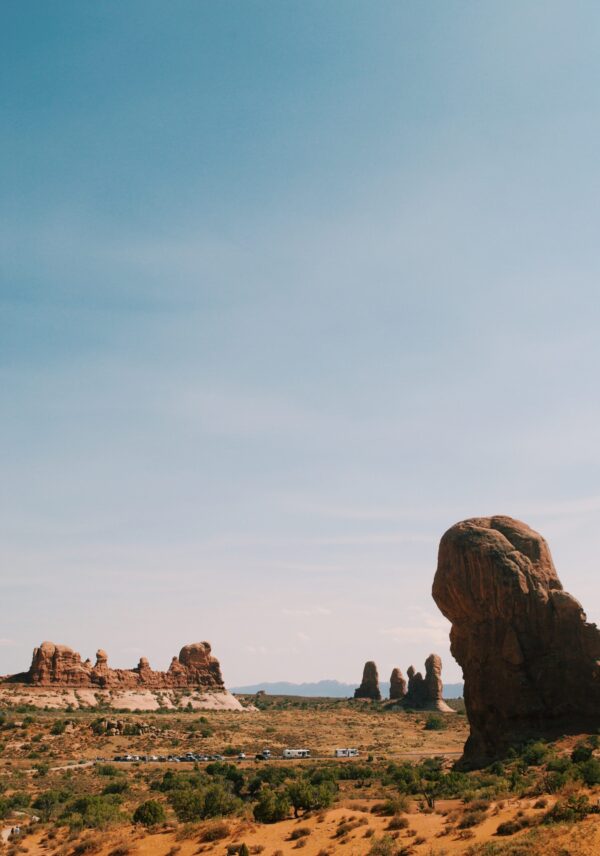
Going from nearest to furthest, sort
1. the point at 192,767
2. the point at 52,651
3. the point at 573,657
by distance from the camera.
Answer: the point at 573,657 → the point at 192,767 → the point at 52,651

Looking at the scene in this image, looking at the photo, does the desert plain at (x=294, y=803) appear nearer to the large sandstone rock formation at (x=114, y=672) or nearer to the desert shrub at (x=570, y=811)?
the desert shrub at (x=570, y=811)

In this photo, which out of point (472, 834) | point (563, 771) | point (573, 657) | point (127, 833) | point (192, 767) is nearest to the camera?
point (472, 834)

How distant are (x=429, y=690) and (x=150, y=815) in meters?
78.8

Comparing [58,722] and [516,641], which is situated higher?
[516,641]

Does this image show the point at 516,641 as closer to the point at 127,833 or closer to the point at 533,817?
the point at 533,817

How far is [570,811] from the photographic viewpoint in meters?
23.7

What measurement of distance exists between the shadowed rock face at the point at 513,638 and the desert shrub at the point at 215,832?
18941mm

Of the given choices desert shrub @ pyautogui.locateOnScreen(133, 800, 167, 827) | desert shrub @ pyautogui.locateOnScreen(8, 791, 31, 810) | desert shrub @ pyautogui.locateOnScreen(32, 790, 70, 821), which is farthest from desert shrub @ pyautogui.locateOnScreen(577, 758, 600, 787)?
desert shrub @ pyautogui.locateOnScreen(8, 791, 31, 810)

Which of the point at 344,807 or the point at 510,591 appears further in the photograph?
the point at 510,591

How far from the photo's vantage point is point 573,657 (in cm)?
4091

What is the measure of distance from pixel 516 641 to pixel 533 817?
18155 mm

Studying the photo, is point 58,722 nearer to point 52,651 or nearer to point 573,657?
point 52,651

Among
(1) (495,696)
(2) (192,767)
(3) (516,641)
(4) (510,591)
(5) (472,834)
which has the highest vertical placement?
(4) (510,591)

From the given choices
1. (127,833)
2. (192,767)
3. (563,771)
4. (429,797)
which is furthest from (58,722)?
(563,771)
